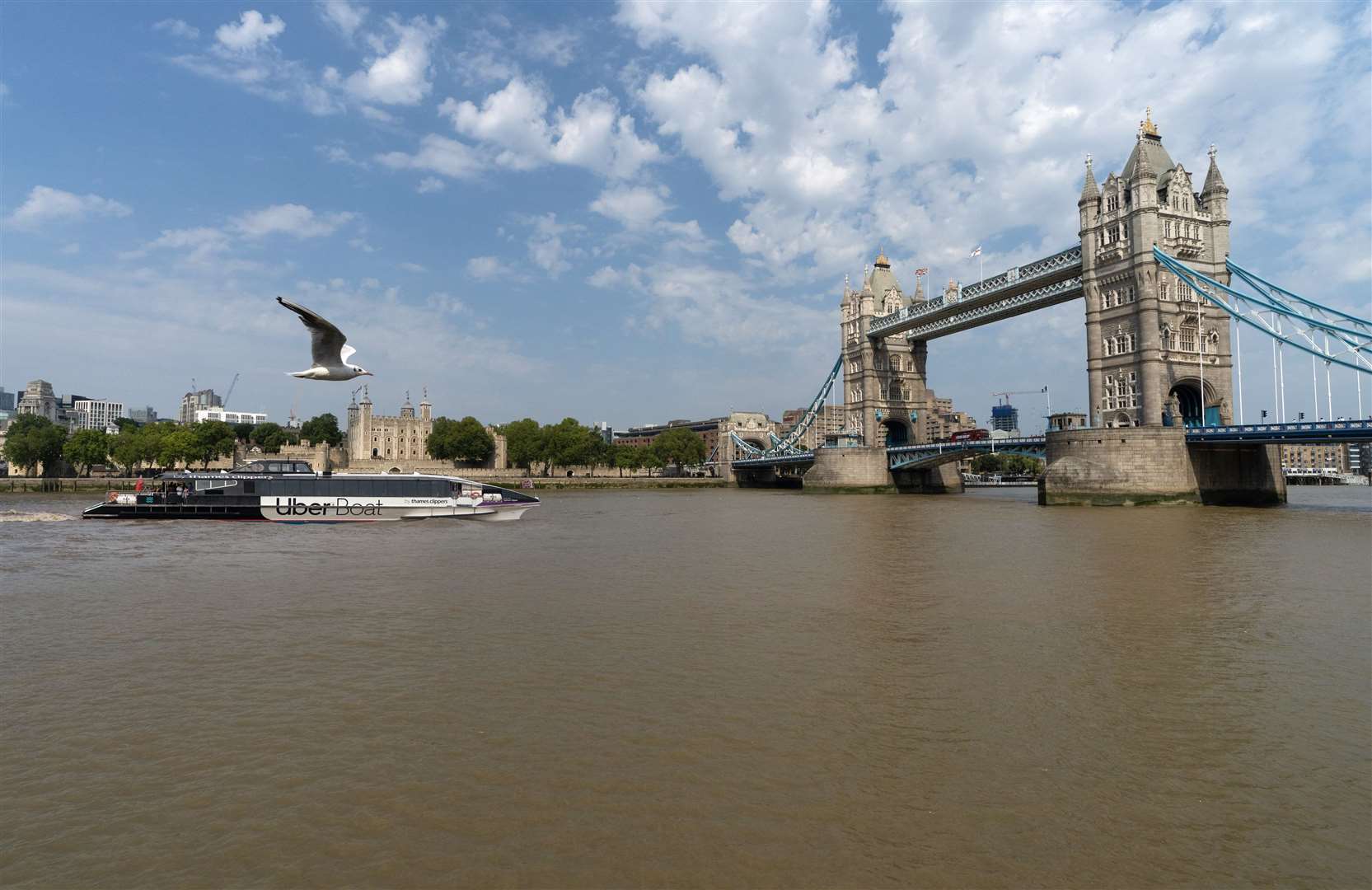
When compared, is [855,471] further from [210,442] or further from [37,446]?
[37,446]

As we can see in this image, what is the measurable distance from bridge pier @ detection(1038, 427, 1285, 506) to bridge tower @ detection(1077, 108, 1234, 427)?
10.5 feet

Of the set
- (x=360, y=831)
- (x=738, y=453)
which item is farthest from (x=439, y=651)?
(x=738, y=453)

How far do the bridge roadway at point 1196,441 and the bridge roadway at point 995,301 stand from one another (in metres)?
10.3

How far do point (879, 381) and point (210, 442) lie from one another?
72.9 metres

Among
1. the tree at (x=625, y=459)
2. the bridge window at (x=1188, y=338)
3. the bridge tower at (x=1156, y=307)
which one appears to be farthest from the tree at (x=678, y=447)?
the bridge window at (x=1188, y=338)

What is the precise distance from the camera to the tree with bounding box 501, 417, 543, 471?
9419 centimetres

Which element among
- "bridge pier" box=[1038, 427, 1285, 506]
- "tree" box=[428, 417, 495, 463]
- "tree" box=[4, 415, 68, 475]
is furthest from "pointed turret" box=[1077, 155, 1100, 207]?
"tree" box=[4, 415, 68, 475]

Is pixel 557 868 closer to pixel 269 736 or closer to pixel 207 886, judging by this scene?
pixel 207 886

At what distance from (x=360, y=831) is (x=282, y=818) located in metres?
0.62

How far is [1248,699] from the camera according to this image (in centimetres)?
724

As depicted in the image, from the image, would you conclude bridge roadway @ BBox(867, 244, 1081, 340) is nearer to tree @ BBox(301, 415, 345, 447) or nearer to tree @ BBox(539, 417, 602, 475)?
tree @ BBox(539, 417, 602, 475)

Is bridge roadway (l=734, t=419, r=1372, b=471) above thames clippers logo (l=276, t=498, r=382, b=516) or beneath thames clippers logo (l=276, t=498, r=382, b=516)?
above

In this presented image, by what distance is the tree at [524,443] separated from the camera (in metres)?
94.2

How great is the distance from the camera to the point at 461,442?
97125 mm
